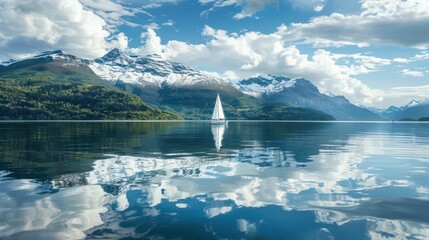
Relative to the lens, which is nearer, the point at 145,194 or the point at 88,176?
the point at 145,194

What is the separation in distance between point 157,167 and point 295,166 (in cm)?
1866

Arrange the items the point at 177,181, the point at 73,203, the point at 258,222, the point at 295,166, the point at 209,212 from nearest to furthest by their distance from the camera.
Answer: the point at 258,222
the point at 209,212
the point at 73,203
the point at 177,181
the point at 295,166

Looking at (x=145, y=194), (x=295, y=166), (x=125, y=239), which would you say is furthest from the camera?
(x=295, y=166)

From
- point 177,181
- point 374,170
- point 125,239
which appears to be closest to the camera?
point 125,239

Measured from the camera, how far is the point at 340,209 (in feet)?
82.3

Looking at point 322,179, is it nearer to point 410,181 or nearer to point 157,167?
point 410,181

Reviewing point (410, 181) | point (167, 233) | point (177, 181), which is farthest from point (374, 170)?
point (167, 233)

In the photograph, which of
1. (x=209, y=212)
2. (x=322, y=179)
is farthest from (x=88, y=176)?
(x=322, y=179)

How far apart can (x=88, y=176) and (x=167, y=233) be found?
1978 cm

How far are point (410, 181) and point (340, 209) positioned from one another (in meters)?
16.4

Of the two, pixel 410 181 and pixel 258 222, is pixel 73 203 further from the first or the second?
pixel 410 181

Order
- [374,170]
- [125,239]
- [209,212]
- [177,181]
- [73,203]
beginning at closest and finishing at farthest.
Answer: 1. [125,239]
2. [209,212]
3. [73,203]
4. [177,181]
5. [374,170]

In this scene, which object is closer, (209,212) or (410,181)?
(209,212)

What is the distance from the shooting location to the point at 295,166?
46.2 m
